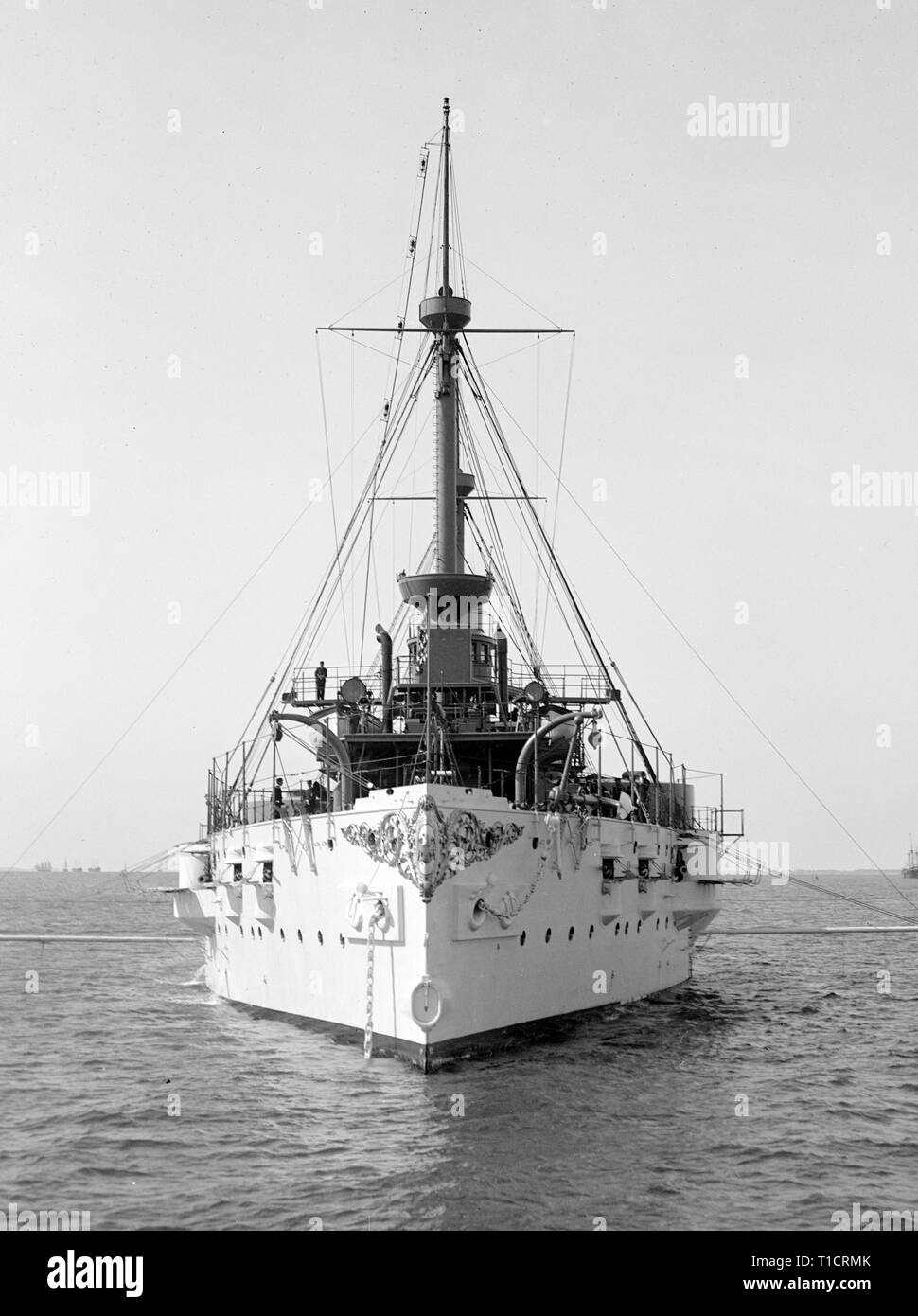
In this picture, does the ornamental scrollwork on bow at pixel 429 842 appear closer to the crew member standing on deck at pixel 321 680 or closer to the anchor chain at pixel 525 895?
the anchor chain at pixel 525 895

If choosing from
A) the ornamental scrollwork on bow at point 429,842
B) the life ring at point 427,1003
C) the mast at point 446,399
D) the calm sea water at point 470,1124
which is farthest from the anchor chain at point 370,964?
the mast at point 446,399

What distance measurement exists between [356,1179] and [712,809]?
2501 cm

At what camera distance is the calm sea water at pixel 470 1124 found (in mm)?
13852

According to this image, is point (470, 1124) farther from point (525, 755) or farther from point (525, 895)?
point (525, 755)

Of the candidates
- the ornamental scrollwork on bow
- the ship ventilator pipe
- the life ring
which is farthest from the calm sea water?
the ship ventilator pipe

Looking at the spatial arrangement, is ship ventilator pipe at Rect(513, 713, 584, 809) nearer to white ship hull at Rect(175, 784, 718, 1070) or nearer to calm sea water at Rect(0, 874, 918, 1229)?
white ship hull at Rect(175, 784, 718, 1070)

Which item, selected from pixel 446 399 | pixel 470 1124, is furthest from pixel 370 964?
pixel 446 399

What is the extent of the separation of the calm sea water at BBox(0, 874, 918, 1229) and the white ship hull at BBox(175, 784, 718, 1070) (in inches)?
30.7

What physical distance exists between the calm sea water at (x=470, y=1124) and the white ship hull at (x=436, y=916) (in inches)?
30.7

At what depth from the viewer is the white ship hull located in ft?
66.9
